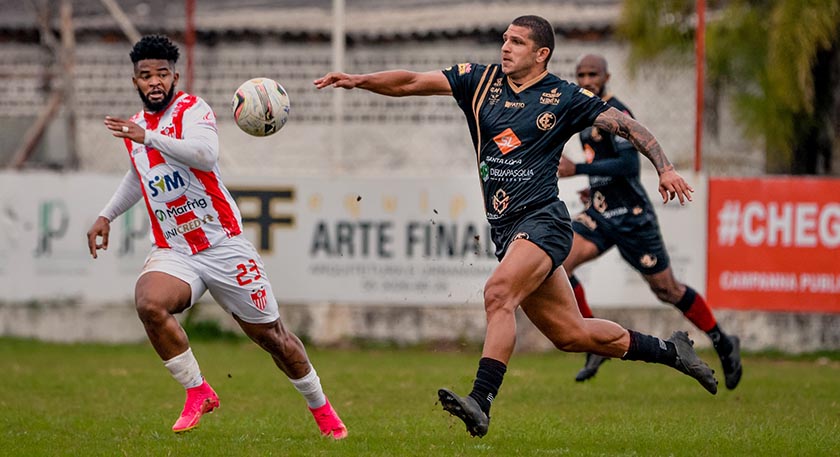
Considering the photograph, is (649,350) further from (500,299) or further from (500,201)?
(500,201)

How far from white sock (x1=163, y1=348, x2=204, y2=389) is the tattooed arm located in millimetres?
2797

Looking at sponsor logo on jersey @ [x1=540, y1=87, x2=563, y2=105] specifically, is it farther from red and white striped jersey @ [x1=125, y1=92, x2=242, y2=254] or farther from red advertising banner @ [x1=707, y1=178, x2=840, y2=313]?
red advertising banner @ [x1=707, y1=178, x2=840, y2=313]

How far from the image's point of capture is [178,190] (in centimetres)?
791

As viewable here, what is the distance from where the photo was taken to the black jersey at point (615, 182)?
409 inches

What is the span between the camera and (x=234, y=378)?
39.2 feet

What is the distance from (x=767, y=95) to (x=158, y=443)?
9.37 meters

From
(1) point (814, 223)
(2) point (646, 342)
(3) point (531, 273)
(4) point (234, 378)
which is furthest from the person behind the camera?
(1) point (814, 223)

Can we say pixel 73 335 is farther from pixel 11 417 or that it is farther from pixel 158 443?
pixel 158 443

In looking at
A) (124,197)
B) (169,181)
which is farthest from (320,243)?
(169,181)

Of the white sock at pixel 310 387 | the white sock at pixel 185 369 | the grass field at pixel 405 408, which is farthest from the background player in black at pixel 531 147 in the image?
the white sock at pixel 185 369

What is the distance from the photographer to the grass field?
771 cm

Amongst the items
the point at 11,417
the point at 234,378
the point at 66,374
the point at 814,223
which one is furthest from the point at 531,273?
the point at 814,223

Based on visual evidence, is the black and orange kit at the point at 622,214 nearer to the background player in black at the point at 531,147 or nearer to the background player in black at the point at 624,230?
the background player in black at the point at 624,230

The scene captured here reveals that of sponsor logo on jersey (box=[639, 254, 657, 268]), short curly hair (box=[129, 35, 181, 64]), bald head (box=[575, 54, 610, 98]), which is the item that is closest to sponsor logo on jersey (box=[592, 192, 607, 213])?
sponsor logo on jersey (box=[639, 254, 657, 268])
